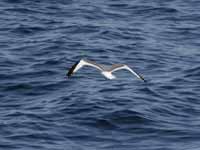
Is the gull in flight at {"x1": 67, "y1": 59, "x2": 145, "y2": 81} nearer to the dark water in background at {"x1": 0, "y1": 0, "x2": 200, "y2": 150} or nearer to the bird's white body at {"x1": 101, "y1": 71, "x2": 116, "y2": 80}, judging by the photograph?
the bird's white body at {"x1": 101, "y1": 71, "x2": 116, "y2": 80}

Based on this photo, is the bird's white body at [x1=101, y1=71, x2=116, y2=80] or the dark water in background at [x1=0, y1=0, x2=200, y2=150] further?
the dark water in background at [x1=0, y1=0, x2=200, y2=150]

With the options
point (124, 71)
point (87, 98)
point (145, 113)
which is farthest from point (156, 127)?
point (124, 71)

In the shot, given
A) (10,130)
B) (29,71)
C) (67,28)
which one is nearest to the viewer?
(10,130)

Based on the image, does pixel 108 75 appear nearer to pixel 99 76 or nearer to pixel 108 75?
pixel 108 75

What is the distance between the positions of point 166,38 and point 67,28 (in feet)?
16.3

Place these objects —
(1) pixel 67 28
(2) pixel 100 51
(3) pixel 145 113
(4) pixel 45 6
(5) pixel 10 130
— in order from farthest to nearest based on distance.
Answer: (4) pixel 45 6 < (1) pixel 67 28 < (2) pixel 100 51 < (3) pixel 145 113 < (5) pixel 10 130

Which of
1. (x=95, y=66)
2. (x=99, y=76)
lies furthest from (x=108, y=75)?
(x=99, y=76)

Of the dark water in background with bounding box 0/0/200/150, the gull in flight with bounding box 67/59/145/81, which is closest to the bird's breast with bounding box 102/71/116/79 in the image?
the gull in flight with bounding box 67/59/145/81

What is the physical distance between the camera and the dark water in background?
103ft

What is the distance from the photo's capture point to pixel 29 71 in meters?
37.5

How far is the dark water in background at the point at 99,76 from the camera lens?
31.5m

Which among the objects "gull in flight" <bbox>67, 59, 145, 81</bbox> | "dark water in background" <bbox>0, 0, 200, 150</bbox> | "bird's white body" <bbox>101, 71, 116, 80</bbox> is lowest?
"dark water in background" <bbox>0, 0, 200, 150</bbox>

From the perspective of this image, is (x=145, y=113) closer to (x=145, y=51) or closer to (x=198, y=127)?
(x=198, y=127)

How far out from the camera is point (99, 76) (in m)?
37.9
